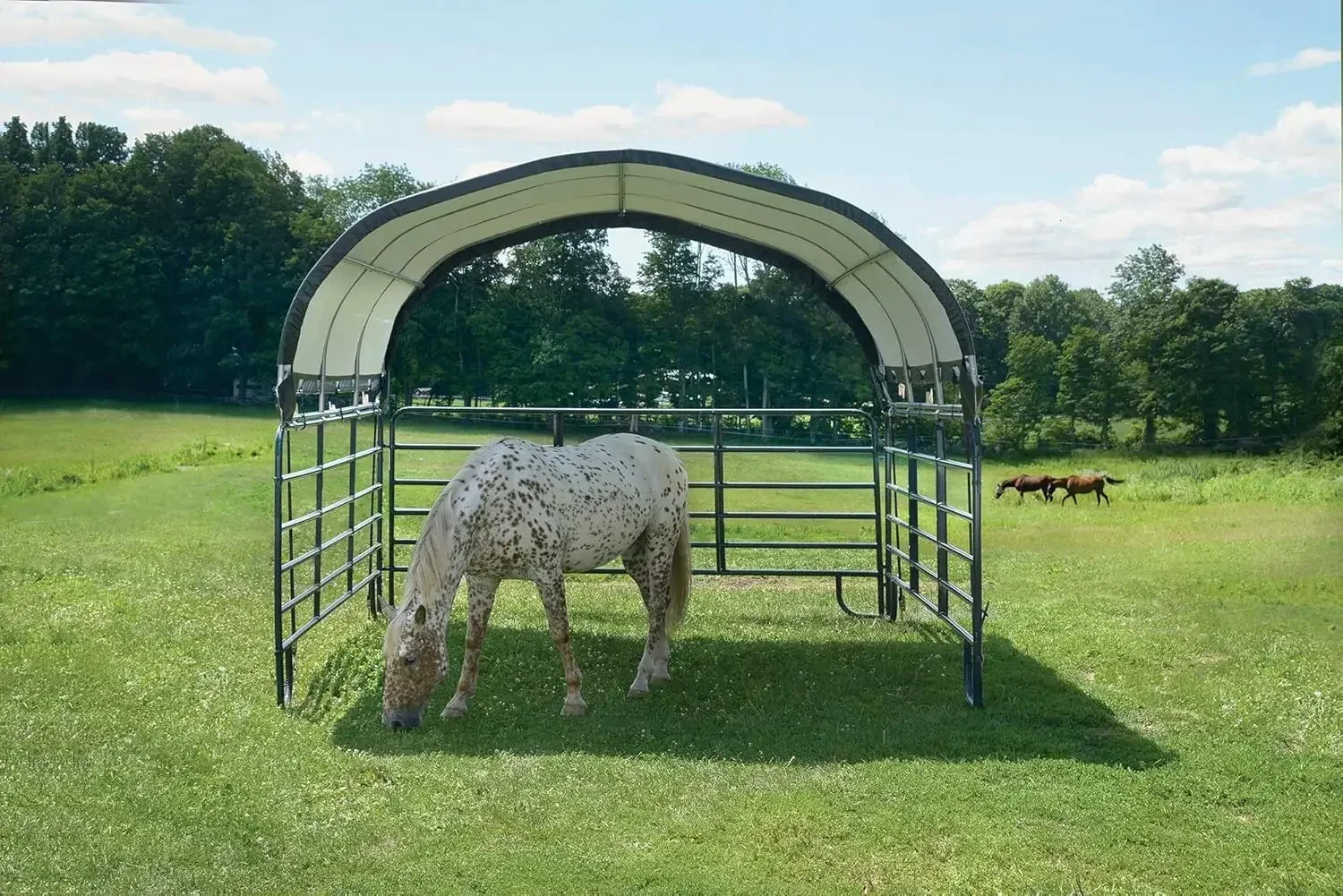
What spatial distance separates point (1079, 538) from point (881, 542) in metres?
5.93

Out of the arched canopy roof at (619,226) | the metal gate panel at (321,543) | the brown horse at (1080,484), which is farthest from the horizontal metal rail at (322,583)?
the brown horse at (1080,484)

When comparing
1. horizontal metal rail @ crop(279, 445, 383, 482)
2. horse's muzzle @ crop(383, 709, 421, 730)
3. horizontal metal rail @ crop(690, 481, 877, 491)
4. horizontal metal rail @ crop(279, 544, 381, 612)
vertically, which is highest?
horizontal metal rail @ crop(279, 445, 383, 482)

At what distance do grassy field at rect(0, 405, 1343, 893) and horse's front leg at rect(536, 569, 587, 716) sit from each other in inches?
8.5

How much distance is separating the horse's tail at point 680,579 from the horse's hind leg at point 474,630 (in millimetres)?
1279

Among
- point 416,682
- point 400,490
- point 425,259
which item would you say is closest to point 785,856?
point 416,682

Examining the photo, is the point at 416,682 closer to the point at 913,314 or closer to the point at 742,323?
the point at 913,314

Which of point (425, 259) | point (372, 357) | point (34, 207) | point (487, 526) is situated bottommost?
point (487, 526)

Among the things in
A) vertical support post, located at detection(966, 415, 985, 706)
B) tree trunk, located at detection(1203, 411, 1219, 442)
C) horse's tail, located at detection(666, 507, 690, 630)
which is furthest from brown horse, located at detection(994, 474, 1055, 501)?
vertical support post, located at detection(966, 415, 985, 706)

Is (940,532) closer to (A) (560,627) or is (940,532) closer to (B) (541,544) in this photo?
(A) (560,627)

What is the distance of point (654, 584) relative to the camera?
666 centimetres

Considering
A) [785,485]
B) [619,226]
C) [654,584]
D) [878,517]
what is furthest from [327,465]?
[878,517]

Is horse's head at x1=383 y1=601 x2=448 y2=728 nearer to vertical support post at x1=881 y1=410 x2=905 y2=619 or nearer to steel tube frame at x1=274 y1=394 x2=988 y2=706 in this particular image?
steel tube frame at x1=274 y1=394 x2=988 y2=706

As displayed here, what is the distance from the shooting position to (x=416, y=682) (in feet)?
17.6

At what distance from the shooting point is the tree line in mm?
23250
